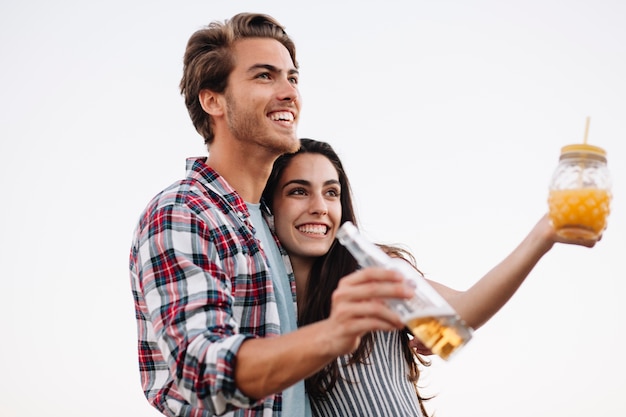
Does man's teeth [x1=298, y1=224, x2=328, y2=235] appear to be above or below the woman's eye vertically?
below

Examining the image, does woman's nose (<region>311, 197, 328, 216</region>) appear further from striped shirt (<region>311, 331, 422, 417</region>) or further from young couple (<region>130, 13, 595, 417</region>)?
striped shirt (<region>311, 331, 422, 417</region>)

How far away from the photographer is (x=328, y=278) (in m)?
4.59

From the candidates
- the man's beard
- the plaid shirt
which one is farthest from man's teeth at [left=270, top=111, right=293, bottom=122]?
the plaid shirt

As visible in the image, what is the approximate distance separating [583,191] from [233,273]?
1617 millimetres

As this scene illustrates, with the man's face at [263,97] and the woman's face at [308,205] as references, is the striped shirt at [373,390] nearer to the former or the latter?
the woman's face at [308,205]

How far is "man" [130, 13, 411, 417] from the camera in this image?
8.42 ft

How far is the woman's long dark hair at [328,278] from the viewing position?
4230 millimetres

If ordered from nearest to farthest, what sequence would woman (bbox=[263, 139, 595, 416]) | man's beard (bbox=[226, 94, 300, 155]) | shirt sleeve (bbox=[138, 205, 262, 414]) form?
shirt sleeve (bbox=[138, 205, 262, 414]) → woman (bbox=[263, 139, 595, 416]) → man's beard (bbox=[226, 94, 300, 155])

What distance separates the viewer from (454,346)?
8.20 feet

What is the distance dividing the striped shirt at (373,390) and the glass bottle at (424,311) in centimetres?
178

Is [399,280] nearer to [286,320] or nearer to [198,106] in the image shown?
[286,320]

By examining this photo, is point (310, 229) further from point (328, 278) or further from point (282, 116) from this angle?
point (282, 116)

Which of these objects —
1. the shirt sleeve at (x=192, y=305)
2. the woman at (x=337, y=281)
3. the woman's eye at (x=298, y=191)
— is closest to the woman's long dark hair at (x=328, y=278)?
the woman at (x=337, y=281)

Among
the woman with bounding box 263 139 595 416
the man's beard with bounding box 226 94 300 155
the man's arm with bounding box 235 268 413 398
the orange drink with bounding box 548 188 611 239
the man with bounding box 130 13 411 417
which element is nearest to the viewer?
the man's arm with bounding box 235 268 413 398
